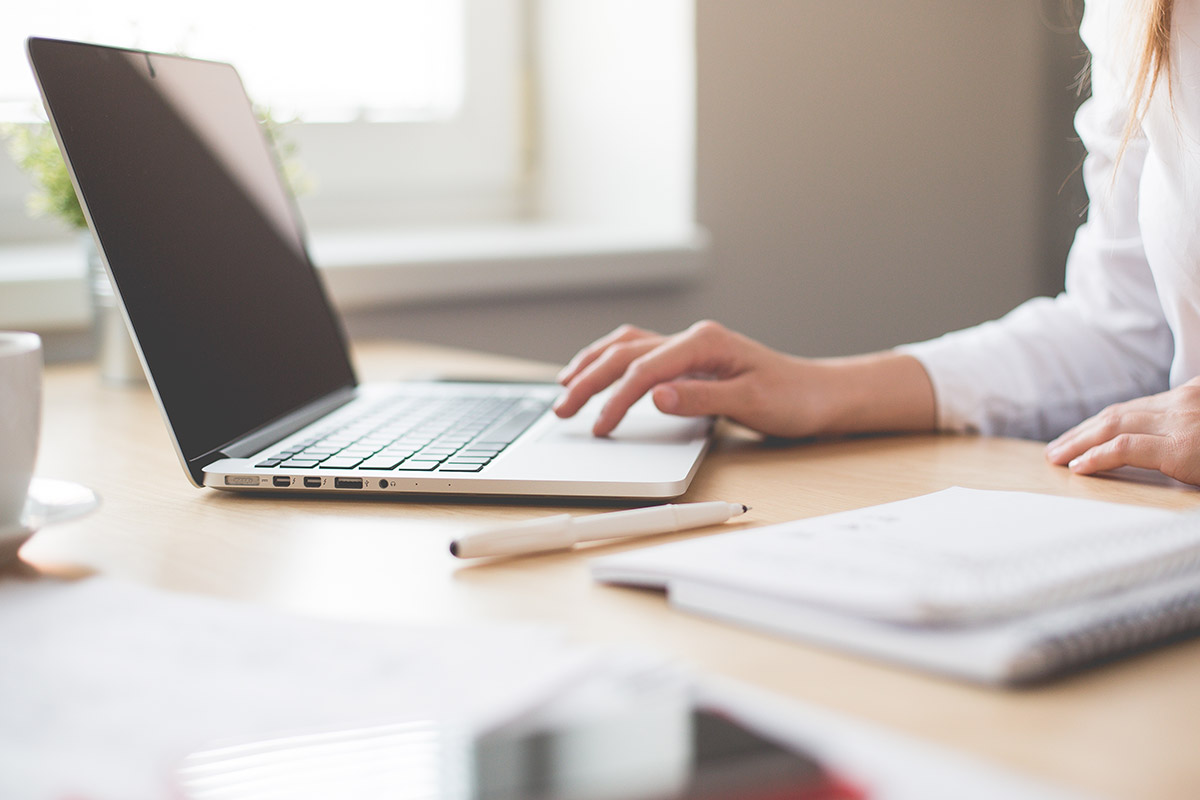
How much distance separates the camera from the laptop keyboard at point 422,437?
658mm

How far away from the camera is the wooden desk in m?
0.34

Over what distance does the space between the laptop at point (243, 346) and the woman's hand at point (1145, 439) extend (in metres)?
0.23

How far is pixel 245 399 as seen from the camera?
2.36 feet

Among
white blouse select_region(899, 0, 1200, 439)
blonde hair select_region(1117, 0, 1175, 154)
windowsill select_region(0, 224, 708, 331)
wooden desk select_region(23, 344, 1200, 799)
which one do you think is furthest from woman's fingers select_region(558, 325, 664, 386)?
windowsill select_region(0, 224, 708, 331)

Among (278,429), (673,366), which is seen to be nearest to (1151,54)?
(673,366)

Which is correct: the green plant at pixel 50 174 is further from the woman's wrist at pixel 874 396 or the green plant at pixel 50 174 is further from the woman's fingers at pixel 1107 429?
the woman's fingers at pixel 1107 429

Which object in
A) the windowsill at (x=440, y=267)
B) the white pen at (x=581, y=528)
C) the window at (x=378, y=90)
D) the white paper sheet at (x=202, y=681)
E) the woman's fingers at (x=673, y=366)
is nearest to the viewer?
the white paper sheet at (x=202, y=681)

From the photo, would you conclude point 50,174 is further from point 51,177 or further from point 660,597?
point 660,597

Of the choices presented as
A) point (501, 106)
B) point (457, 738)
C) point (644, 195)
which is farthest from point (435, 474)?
point (501, 106)

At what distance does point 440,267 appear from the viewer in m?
1.42

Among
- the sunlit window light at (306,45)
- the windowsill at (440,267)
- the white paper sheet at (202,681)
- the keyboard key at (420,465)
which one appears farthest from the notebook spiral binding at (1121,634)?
the sunlit window light at (306,45)

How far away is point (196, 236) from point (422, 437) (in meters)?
0.20

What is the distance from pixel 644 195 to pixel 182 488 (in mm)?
1141

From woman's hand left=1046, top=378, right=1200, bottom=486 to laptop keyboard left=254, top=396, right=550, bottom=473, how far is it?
354 millimetres
